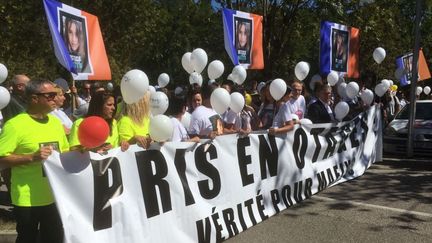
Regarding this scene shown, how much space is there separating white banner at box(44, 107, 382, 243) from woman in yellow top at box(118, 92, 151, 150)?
13cm

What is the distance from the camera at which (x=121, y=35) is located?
1995 cm

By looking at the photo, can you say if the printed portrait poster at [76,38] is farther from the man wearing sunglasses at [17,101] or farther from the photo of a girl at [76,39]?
the man wearing sunglasses at [17,101]

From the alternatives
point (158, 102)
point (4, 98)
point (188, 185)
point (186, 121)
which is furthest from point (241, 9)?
point (188, 185)

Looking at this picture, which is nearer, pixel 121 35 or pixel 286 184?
pixel 286 184

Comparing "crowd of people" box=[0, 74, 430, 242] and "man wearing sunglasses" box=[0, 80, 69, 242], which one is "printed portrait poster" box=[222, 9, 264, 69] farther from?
"man wearing sunglasses" box=[0, 80, 69, 242]

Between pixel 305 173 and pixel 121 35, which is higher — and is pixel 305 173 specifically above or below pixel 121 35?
below

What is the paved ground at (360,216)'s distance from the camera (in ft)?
18.4

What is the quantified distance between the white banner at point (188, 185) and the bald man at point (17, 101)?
6.76 feet

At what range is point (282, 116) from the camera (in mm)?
6887

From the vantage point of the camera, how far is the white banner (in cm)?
407

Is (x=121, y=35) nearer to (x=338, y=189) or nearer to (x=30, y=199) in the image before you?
(x=338, y=189)

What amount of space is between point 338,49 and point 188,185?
5.93 meters

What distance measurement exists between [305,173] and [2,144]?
15.0 feet

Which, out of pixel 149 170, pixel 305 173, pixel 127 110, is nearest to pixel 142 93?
pixel 127 110
